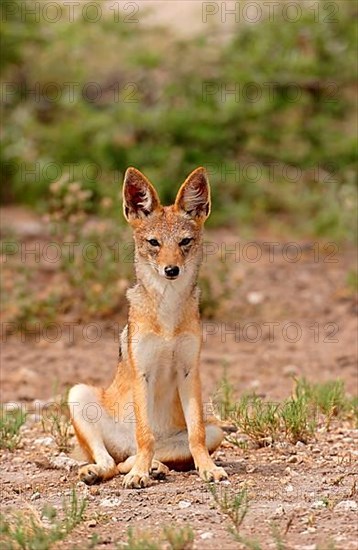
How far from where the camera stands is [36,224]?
12.7m

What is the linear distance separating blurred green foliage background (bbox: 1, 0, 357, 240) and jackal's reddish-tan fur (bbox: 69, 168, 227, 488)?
6.55m

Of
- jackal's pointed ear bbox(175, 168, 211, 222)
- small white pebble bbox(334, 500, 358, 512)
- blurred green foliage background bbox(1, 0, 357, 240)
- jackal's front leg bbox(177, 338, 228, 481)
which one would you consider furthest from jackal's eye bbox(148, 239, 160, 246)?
blurred green foliage background bbox(1, 0, 357, 240)

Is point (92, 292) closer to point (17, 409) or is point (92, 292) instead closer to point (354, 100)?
point (17, 409)

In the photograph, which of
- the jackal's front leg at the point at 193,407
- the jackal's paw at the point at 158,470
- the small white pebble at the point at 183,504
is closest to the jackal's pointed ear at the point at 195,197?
the jackal's front leg at the point at 193,407

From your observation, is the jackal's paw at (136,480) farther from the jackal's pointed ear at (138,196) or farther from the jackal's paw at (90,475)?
the jackal's pointed ear at (138,196)

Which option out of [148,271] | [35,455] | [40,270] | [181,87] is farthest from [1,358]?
[181,87]

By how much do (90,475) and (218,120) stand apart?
7802 millimetres

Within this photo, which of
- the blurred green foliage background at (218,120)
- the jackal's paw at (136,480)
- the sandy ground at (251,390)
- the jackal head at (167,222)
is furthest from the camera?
the blurred green foliage background at (218,120)

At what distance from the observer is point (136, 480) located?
6031 millimetres

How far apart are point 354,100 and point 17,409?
8.00 meters

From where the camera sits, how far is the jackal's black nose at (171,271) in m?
6.20

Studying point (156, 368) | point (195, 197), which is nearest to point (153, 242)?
point (195, 197)

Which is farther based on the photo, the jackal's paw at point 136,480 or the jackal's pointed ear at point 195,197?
the jackal's pointed ear at point 195,197

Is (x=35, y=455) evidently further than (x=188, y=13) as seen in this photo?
No
